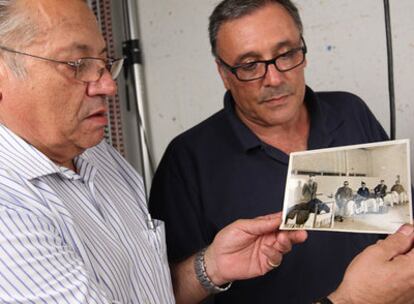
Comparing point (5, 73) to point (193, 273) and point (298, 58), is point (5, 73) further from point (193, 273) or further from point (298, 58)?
point (298, 58)

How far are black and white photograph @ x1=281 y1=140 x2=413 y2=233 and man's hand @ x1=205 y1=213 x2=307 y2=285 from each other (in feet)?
0.24

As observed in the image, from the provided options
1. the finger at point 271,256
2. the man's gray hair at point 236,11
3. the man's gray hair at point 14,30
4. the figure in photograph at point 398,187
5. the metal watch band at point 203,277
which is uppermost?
the man's gray hair at point 236,11

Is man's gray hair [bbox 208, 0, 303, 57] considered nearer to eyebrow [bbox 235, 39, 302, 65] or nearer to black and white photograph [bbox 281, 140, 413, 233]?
eyebrow [bbox 235, 39, 302, 65]

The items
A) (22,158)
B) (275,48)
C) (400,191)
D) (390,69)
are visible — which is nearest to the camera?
(22,158)

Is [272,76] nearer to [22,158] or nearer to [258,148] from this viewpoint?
[258,148]

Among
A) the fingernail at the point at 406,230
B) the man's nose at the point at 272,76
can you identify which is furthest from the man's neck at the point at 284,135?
the fingernail at the point at 406,230

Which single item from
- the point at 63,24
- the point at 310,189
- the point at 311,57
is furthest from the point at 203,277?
the point at 311,57

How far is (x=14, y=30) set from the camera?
0.92 m

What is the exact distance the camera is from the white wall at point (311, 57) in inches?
65.5

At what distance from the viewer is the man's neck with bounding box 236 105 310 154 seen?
144cm

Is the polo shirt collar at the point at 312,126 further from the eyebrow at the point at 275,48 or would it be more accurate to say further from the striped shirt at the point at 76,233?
the striped shirt at the point at 76,233

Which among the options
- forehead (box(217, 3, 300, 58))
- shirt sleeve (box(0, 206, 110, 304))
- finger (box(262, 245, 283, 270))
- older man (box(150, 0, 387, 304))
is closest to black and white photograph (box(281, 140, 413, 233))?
finger (box(262, 245, 283, 270))

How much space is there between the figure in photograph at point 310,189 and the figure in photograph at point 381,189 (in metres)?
0.12

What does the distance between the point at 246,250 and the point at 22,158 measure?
55 centimetres
